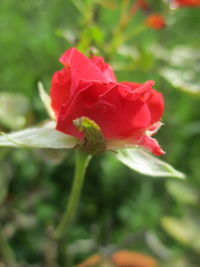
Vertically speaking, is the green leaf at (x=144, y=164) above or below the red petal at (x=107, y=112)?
below

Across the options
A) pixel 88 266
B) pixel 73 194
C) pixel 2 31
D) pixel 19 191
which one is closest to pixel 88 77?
pixel 73 194

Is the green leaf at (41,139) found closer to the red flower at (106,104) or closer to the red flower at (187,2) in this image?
the red flower at (106,104)

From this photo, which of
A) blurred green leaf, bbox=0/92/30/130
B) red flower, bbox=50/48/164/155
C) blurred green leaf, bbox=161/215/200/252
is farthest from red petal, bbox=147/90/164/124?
blurred green leaf, bbox=161/215/200/252

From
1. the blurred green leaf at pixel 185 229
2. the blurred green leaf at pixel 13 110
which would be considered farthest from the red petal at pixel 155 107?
the blurred green leaf at pixel 185 229

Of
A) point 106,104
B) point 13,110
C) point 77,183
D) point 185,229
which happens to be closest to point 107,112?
point 106,104

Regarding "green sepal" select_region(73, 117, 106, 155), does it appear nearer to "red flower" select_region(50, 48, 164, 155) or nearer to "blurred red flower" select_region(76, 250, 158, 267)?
"red flower" select_region(50, 48, 164, 155)

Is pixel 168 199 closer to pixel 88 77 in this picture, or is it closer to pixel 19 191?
pixel 19 191
